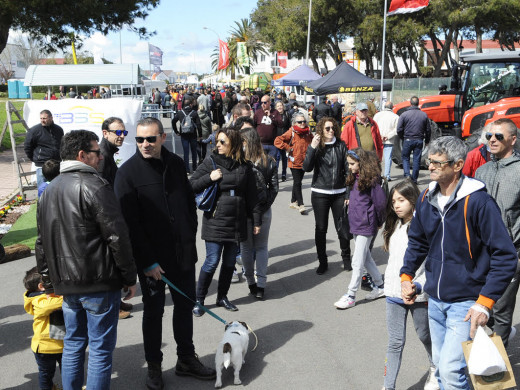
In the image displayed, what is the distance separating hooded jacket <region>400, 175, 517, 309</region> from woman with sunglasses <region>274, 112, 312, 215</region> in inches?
239

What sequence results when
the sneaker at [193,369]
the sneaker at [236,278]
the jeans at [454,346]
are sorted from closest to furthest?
the jeans at [454,346] < the sneaker at [193,369] < the sneaker at [236,278]

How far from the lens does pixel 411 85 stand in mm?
26344

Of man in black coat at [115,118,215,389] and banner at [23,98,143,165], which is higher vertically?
banner at [23,98,143,165]

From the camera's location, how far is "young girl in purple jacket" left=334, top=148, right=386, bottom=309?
566 cm

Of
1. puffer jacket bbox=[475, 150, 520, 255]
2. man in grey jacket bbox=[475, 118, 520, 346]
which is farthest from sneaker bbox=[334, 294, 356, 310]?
puffer jacket bbox=[475, 150, 520, 255]

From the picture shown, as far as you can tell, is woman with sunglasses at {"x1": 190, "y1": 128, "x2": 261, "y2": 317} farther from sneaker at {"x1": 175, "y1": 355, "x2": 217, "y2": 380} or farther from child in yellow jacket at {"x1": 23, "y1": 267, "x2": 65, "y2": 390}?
child in yellow jacket at {"x1": 23, "y1": 267, "x2": 65, "y2": 390}

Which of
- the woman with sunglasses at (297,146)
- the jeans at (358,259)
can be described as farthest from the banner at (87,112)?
the jeans at (358,259)

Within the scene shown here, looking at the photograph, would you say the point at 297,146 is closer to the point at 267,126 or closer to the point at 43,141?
the point at 267,126

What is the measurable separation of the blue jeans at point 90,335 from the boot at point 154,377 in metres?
0.60

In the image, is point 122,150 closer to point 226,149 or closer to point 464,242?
point 226,149

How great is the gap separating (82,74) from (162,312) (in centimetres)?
1976

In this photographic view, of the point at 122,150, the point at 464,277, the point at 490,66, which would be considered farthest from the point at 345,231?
the point at 490,66

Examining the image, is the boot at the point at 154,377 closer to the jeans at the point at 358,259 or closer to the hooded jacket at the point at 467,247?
the hooded jacket at the point at 467,247

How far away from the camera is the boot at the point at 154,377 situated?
13.7 feet
